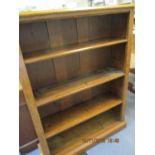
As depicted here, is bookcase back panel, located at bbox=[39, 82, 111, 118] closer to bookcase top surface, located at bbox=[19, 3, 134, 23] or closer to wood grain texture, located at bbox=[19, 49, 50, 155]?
wood grain texture, located at bbox=[19, 49, 50, 155]

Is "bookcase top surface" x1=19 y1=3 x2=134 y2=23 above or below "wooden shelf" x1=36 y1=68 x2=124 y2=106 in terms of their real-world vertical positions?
above

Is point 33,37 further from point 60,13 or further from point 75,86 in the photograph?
point 75,86

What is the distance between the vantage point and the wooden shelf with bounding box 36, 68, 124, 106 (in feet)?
3.63

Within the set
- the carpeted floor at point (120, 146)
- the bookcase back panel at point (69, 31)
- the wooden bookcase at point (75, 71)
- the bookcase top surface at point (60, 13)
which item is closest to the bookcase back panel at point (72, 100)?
the wooden bookcase at point (75, 71)

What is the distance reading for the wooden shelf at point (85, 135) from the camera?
56.4 inches

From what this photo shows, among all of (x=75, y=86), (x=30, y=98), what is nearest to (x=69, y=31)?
(x=75, y=86)

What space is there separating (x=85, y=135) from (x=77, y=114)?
1.00 feet

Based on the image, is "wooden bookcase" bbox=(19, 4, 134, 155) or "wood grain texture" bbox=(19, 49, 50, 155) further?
"wooden bookcase" bbox=(19, 4, 134, 155)

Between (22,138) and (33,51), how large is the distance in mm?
898

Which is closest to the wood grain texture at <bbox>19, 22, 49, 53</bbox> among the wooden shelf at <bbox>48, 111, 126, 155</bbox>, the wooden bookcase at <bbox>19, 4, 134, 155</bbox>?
the wooden bookcase at <bbox>19, 4, 134, 155</bbox>

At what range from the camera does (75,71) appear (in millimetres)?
1404
